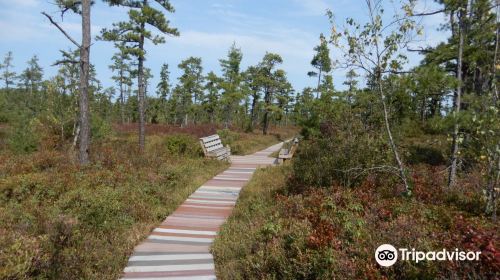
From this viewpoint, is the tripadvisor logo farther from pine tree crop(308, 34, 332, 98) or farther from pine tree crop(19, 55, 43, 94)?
pine tree crop(19, 55, 43, 94)

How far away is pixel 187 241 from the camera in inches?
288

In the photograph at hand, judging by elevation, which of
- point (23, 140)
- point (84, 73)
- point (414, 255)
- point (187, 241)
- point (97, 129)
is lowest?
point (187, 241)

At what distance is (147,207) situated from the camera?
8773 mm

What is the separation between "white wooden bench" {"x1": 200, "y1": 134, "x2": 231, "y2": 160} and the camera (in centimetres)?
1594

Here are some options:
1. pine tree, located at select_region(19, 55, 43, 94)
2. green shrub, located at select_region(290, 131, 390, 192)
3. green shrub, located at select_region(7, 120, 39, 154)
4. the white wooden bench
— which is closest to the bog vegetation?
green shrub, located at select_region(290, 131, 390, 192)

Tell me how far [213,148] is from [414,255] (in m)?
12.8

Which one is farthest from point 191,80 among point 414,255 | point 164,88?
point 414,255

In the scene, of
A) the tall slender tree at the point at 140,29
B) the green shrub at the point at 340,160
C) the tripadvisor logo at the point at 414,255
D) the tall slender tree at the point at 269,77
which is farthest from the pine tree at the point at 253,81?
the tripadvisor logo at the point at 414,255

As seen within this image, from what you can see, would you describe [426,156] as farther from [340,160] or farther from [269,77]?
[269,77]

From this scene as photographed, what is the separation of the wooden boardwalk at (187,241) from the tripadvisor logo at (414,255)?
2589 mm

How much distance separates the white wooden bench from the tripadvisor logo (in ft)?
37.7

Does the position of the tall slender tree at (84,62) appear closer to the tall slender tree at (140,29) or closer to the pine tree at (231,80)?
the tall slender tree at (140,29)

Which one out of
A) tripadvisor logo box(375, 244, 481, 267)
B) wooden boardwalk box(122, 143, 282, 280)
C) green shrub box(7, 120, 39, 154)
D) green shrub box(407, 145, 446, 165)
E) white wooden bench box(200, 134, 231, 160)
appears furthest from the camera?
green shrub box(7, 120, 39, 154)

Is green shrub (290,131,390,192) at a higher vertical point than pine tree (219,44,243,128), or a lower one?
lower
